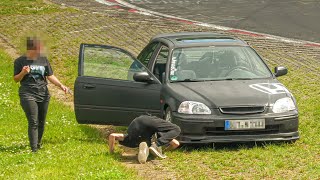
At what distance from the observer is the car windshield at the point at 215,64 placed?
40.5ft

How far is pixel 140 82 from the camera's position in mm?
12078

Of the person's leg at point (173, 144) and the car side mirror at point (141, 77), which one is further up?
the car side mirror at point (141, 77)

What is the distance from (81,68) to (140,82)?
39.8 inches

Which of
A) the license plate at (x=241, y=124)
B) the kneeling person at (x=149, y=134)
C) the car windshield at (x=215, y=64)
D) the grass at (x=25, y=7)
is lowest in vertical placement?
the grass at (x=25, y=7)

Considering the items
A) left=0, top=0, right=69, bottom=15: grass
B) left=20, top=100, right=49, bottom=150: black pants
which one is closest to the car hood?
left=20, top=100, right=49, bottom=150: black pants

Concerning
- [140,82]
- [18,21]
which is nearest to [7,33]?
[18,21]

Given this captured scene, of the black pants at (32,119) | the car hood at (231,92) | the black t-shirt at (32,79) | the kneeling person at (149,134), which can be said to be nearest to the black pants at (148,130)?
the kneeling person at (149,134)

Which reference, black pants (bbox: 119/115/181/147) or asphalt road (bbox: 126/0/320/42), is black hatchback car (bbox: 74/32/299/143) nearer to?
black pants (bbox: 119/115/181/147)

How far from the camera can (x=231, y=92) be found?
11594 millimetres

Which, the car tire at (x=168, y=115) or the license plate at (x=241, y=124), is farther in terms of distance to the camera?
the car tire at (x=168, y=115)

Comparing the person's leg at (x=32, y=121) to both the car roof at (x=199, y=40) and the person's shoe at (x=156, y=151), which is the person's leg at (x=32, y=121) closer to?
the person's shoe at (x=156, y=151)

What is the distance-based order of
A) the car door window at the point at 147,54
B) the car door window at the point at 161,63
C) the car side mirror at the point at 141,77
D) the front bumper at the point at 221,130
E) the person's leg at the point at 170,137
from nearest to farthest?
the person's leg at the point at 170,137, the front bumper at the point at 221,130, the car side mirror at the point at 141,77, the car door window at the point at 161,63, the car door window at the point at 147,54

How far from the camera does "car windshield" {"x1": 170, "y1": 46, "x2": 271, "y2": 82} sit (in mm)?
12344

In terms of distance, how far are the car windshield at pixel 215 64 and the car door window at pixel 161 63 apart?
0.59 feet
